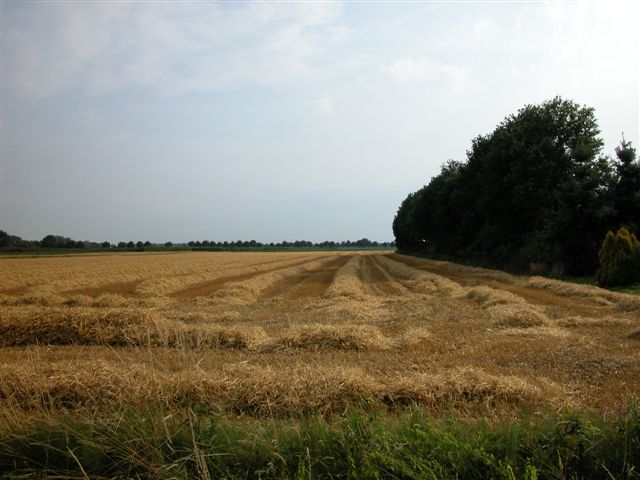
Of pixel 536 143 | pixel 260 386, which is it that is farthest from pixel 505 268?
pixel 260 386

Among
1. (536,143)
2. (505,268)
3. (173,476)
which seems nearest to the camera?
(173,476)

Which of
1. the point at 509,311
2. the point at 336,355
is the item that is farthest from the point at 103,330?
the point at 509,311

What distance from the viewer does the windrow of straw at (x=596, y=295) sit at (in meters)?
15.3

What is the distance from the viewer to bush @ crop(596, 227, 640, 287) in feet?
72.6

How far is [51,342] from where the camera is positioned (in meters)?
12.0

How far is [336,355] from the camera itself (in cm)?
950

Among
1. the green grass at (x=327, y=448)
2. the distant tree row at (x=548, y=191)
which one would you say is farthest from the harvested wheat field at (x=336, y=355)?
the distant tree row at (x=548, y=191)

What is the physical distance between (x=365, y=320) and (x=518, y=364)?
239 inches

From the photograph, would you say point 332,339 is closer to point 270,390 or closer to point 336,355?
point 336,355

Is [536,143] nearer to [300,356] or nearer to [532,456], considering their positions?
[300,356]

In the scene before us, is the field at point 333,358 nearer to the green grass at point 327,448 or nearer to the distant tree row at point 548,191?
the green grass at point 327,448

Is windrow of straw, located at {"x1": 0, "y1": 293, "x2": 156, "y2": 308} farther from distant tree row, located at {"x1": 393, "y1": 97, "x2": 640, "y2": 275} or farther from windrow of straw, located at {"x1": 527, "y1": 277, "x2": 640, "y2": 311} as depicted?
distant tree row, located at {"x1": 393, "y1": 97, "x2": 640, "y2": 275}

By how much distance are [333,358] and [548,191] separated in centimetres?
3211

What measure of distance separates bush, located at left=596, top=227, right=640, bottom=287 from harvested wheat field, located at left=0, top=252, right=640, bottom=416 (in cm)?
366
